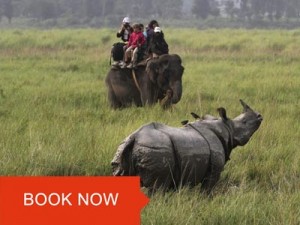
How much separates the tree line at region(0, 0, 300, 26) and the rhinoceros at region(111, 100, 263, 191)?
4779cm

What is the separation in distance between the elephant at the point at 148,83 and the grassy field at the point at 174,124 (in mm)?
230

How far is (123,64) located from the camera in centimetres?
783

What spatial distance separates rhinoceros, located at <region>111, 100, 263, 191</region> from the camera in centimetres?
342

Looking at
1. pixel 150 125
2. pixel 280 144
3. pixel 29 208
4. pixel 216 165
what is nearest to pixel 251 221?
pixel 216 165

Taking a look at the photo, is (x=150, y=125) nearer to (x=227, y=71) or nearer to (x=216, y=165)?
(x=216, y=165)

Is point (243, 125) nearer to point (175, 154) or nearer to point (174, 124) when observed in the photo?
point (175, 154)

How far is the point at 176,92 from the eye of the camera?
6.66 metres

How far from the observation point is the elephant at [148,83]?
688cm

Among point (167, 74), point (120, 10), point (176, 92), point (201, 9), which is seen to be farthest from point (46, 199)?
point (201, 9)

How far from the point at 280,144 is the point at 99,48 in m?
15.3

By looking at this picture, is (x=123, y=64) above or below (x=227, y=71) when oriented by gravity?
above

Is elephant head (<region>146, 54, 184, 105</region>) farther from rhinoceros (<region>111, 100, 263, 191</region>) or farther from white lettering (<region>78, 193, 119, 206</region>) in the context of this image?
white lettering (<region>78, 193, 119, 206</region>)

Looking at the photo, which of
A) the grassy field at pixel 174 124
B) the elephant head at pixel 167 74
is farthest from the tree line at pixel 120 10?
the elephant head at pixel 167 74

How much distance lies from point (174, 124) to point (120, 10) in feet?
172
